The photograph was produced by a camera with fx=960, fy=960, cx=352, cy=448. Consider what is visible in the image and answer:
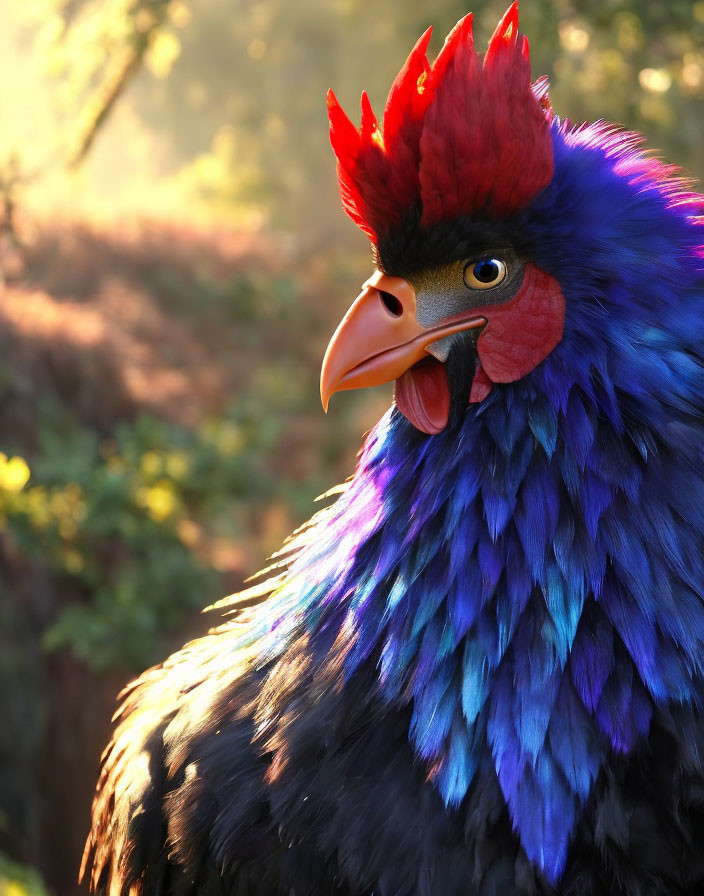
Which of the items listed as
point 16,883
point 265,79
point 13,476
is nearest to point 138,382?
point 13,476

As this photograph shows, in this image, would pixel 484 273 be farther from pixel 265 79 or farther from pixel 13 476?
pixel 265 79

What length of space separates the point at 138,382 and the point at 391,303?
5.64 m

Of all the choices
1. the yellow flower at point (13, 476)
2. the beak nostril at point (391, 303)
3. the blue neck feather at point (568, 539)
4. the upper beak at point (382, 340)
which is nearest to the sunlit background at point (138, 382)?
the yellow flower at point (13, 476)

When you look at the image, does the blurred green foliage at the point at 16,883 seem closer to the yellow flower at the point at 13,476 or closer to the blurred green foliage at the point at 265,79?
the yellow flower at the point at 13,476

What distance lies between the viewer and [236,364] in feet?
35.1

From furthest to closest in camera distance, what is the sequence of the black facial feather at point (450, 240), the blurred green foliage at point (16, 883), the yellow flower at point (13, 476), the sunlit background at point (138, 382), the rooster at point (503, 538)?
the sunlit background at point (138, 382) < the yellow flower at point (13, 476) < the blurred green foliage at point (16, 883) < the black facial feather at point (450, 240) < the rooster at point (503, 538)

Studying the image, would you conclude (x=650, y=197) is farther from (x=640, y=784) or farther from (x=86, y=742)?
(x=86, y=742)

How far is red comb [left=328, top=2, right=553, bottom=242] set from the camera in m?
1.55

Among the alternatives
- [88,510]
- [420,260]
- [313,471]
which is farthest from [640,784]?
[313,471]

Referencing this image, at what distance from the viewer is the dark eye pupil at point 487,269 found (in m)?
1.65

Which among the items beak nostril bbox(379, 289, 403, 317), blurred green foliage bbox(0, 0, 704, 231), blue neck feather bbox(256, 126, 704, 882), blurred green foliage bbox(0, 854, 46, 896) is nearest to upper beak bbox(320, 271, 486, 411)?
beak nostril bbox(379, 289, 403, 317)

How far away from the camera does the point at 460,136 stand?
1543 mm

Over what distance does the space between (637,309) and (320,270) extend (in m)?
12.6

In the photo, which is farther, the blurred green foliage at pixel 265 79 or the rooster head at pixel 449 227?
the blurred green foliage at pixel 265 79
